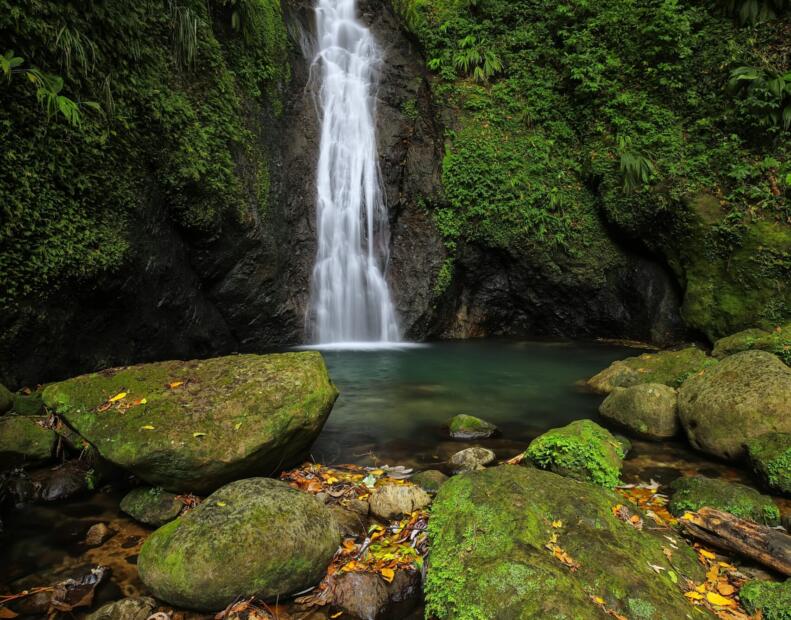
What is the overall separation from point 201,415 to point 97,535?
1.11 meters

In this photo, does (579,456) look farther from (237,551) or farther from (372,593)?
(237,551)

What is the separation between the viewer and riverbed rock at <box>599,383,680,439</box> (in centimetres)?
575

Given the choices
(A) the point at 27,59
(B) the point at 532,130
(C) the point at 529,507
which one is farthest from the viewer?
(B) the point at 532,130

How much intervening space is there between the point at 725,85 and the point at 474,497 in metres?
13.0

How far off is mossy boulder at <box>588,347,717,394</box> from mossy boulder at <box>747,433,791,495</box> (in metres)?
2.50

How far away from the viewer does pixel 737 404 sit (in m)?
4.99

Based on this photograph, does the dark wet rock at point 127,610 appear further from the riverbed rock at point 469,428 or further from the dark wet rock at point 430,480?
the riverbed rock at point 469,428

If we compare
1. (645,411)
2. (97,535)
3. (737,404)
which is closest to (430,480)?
(97,535)

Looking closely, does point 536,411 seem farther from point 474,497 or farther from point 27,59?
point 27,59

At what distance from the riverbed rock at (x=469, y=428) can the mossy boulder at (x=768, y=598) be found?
3297mm

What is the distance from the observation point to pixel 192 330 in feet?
28.8

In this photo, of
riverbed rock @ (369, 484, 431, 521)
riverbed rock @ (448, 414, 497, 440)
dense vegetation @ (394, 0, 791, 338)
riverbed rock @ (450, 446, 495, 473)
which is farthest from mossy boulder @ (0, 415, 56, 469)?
dense vegetation @ (394, 0, 791, 338)

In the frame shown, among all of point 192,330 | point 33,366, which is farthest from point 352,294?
point 33,366

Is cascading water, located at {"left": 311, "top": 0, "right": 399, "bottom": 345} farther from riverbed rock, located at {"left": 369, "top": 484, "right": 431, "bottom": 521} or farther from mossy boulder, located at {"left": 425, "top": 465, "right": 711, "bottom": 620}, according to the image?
mossy boulder, located at {"left": 425, "top": 465, "right": 711, "bottom": 620}
